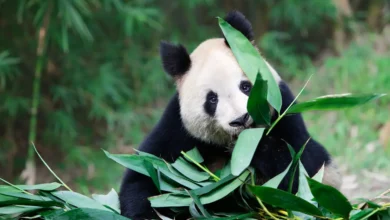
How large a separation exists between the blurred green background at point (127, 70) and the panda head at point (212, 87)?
3028 mm

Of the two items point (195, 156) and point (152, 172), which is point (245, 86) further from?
point (152, 172)

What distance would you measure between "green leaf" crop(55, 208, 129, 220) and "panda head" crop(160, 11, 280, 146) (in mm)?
730

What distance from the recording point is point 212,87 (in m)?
3.15

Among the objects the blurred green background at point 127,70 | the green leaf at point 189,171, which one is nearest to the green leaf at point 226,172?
the green leaf at point 189,171

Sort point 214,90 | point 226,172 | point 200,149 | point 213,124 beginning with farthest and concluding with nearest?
point 200,149
point 213,124
point 214,90
point 226,172

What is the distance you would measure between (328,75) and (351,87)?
2.01 ft

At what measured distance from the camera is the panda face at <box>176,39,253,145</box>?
2988 millimetres

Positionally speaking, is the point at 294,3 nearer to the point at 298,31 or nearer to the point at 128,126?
the point at 298,31

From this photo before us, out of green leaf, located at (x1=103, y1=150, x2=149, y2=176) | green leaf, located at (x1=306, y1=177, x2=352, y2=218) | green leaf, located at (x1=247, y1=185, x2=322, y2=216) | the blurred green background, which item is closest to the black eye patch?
green leaf, located at (x1=103, y1=150, x2=149, y2=176)

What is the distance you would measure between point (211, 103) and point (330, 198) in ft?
3.21

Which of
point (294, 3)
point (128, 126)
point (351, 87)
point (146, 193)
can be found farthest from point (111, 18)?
point (146, 193)

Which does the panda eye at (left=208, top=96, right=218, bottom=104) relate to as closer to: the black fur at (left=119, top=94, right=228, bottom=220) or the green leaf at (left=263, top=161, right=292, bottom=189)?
the black fur at (left=119, top=94, right=228, bottom=220)

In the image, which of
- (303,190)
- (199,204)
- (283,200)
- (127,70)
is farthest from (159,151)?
(127,70)

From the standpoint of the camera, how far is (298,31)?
931cm
